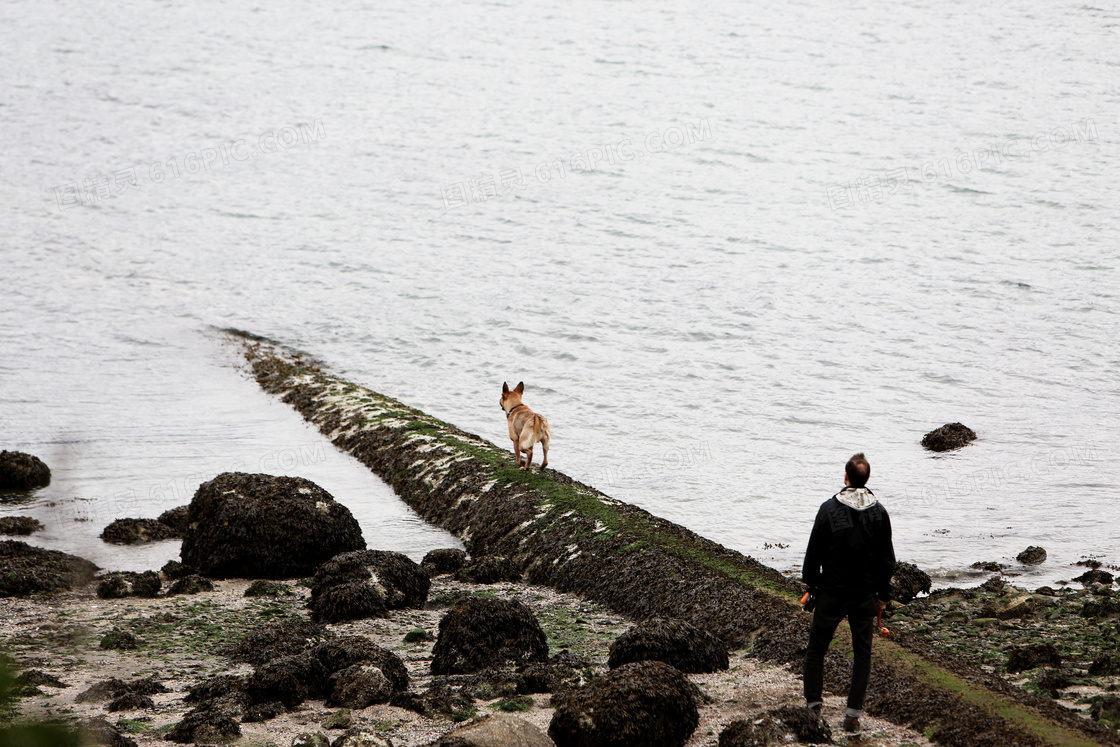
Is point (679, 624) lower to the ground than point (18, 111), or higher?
lower

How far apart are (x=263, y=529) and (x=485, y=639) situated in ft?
22.4

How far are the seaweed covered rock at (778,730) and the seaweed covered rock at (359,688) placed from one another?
3.55 metres

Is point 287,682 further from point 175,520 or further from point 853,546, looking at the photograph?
point 175,520

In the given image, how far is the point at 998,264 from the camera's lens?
161 feet

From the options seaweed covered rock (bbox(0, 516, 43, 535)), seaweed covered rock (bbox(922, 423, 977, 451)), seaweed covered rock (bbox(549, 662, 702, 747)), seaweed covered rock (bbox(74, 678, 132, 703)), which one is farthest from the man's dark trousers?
seaweed covered rock (bbox(922, 423, 977, 451))

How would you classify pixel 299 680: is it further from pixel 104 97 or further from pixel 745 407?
pixel 104 97

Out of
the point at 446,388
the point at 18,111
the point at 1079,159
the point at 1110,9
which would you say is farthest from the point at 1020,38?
the point at 18,111

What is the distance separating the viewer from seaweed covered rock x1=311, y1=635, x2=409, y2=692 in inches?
412

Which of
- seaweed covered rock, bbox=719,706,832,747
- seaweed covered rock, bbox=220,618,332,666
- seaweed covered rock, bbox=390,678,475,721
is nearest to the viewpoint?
seaweed covered rock, bbox=719,706,832,747

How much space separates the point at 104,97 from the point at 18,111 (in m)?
5.46

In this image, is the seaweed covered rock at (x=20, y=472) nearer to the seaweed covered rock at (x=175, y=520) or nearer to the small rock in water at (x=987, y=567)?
the seaweed covered rock at (x=175, y=520)

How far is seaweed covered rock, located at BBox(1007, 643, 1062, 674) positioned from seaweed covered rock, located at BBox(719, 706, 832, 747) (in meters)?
3.55

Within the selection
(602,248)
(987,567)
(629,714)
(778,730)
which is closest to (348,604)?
(629,714)

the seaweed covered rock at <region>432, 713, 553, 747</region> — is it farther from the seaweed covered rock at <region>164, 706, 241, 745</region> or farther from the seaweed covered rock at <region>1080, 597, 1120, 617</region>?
the seaweed covered rock at <region>1080, 597, 1120, 617</region>
